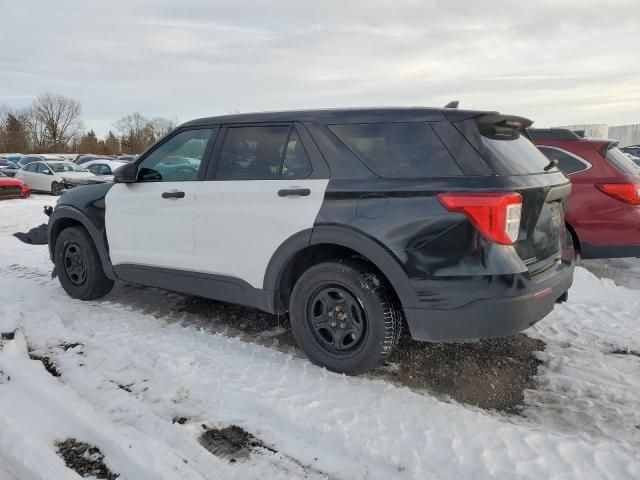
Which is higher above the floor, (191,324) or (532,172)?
(532,172)

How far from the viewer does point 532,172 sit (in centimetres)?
321

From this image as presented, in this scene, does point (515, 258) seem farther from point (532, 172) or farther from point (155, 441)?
point (155, 441)

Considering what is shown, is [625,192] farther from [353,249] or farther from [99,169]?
[99,169]

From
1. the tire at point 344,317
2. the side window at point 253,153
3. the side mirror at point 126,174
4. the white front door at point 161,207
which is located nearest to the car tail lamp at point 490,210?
the tire at point 344,317

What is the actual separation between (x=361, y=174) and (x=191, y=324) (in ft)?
7.05

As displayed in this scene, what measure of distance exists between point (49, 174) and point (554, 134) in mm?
19429

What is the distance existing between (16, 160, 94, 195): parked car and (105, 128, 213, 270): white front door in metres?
16.5

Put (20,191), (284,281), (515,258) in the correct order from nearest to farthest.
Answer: (515,258) < (284,281) < (20,191)

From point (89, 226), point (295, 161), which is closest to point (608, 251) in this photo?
point (295, 161)

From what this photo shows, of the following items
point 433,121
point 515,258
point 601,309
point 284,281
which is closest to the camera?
point 515,258

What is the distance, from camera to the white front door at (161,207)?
4.06 m

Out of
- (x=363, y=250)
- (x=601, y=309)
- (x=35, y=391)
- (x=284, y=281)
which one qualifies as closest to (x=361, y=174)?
(x=363, y=250)

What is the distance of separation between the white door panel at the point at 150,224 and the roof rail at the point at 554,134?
4.16 metres

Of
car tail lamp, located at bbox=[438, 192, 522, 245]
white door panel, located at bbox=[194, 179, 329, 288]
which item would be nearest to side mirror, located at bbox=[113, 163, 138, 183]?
white door panel, located at bbox=[194, 179, 329, 288]
